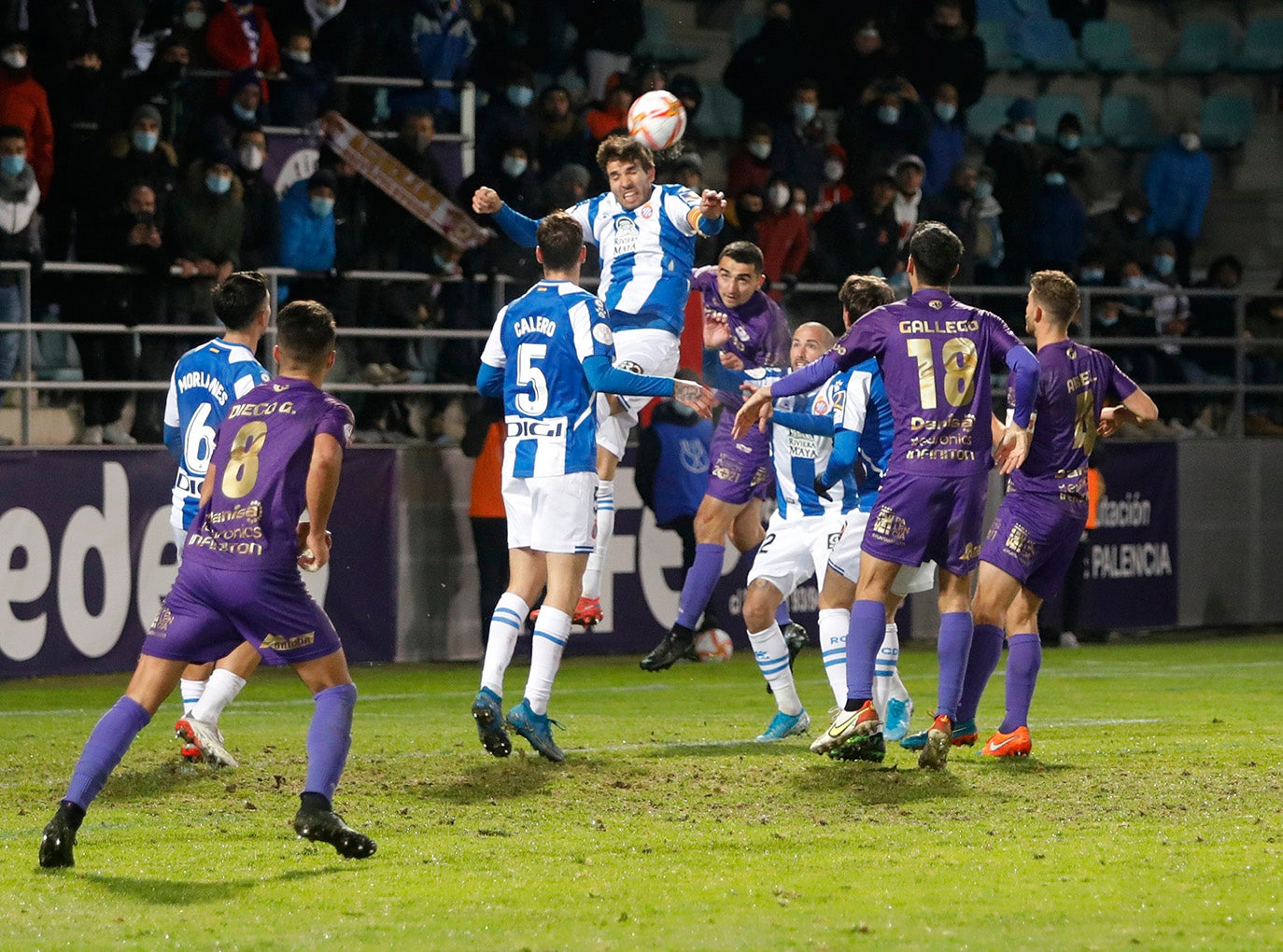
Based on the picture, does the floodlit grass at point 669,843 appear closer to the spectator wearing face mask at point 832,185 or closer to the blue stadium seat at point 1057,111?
the spectator wearing face mask at point 832,185

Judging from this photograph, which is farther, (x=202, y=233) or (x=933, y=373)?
(x=202, y=233)

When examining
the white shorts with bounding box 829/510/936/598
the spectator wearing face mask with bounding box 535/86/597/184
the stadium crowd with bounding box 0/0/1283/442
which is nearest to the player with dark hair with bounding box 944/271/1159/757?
the white shorts with bounding box 829/510/936/598

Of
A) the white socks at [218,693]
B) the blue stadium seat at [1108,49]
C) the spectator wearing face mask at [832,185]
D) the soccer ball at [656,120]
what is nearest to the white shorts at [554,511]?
the white socks at [218,693]

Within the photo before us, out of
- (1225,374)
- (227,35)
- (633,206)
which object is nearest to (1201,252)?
(1225,374)

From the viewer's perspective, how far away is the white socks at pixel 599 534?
11039 millimetres

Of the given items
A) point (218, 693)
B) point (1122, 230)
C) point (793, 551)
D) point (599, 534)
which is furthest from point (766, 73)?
point (218, 693)

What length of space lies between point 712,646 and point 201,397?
22.7 feet

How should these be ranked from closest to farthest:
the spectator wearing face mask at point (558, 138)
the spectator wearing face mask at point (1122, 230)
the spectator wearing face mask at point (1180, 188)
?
the spectator wearing face mask at point (558, 138)
the spectator wearing face mask at point (1122, 230)
the spectator wearing face mask at point (1180, 188)

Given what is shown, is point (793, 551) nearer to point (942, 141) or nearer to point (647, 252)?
point (647, 252)

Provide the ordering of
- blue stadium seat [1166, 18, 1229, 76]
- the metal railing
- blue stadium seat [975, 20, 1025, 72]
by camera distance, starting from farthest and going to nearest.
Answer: blue stadium seat [1166, 18, 1229, 76]
blue stadium seat [975, 20, 1025, 72]
the metal railing

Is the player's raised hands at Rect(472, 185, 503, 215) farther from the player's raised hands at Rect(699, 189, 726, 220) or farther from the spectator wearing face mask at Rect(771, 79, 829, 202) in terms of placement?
the spectator wearing face mask at Rect(771, 79, 829, 202)

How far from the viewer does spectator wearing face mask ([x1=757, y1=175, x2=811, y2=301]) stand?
16844 mm

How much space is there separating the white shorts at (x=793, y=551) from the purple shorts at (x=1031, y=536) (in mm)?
896

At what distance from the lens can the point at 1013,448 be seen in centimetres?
830
